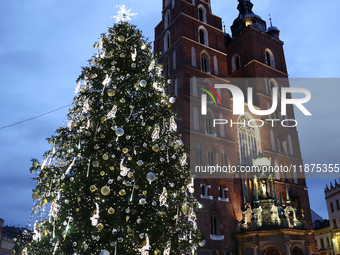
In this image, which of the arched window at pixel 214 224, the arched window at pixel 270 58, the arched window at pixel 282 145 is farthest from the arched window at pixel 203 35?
the arched window at pixel 214 224

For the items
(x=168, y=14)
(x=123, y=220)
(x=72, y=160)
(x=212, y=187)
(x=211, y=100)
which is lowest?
(x=123, y=220)

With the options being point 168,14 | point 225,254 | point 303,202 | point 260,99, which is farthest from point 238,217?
point 168,14

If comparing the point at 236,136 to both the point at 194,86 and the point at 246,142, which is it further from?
the point at 194,86

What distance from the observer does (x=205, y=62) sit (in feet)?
105

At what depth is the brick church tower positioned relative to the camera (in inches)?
941

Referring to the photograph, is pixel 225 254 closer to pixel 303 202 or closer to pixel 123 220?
pixel 303 202

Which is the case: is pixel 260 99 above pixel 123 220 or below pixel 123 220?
above

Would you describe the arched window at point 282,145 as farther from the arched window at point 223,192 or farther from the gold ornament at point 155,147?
the gold ornament at point 155,147

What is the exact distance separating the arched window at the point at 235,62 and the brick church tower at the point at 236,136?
125 millimetres

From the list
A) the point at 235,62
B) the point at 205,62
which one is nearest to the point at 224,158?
the point at 205,62

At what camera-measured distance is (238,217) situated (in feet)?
84.2

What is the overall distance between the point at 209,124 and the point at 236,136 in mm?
3104

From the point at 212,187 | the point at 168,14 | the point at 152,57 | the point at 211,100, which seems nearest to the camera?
the point at 152,57

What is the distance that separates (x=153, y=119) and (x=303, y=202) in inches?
1027
